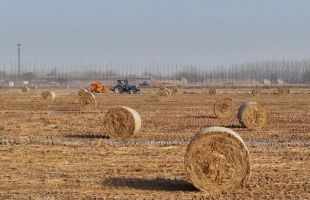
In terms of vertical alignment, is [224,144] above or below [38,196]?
above

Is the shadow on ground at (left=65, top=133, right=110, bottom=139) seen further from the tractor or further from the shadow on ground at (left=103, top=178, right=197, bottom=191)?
the tractor

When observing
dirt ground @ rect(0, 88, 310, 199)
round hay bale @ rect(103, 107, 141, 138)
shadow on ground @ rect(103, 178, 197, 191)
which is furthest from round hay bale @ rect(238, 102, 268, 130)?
shadow on ground @ rect(103, 178, 197, 191)

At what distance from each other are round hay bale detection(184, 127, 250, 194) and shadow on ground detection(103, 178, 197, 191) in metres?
0.40

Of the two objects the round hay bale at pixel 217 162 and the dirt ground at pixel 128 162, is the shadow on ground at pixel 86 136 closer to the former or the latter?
the dirt ground at pixel 128 162

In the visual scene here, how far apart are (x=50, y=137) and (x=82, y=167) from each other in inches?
296

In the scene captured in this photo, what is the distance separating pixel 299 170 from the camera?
15.9m

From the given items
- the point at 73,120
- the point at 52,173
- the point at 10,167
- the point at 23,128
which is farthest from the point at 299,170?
the point at 73,120

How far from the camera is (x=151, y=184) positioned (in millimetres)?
14109

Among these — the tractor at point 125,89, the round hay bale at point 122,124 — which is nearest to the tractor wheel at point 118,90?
the tractor at point 125,89

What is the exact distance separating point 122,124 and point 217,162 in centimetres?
992

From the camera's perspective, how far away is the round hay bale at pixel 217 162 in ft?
42.8

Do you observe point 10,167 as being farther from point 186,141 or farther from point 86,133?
point 86,133

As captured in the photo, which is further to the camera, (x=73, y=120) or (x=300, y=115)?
(x=300, y=115)

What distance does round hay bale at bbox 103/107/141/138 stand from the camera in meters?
22.7
